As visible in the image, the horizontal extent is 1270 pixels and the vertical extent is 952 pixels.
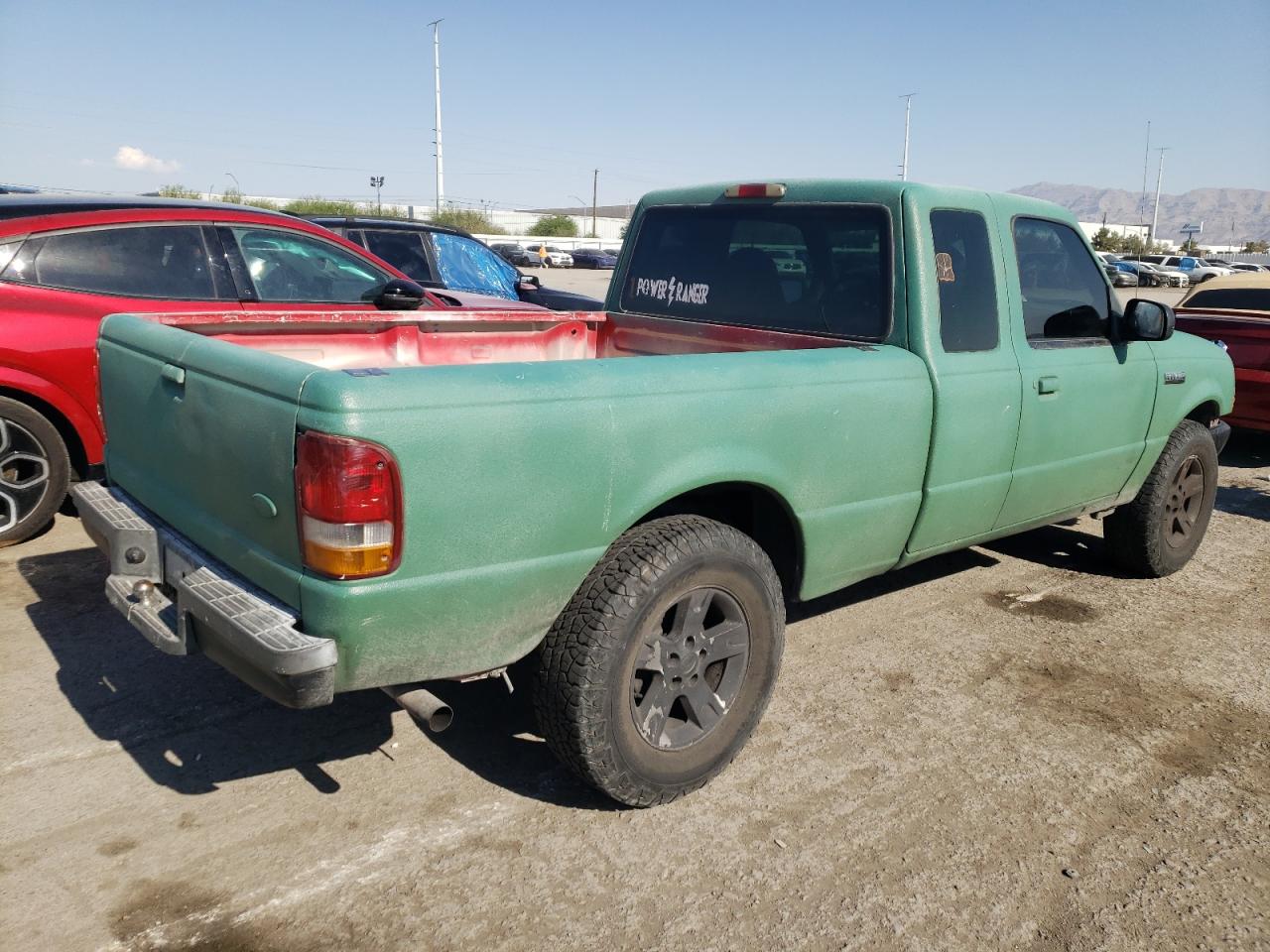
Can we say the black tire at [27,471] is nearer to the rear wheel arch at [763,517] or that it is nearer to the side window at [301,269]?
the side window at [301,269]

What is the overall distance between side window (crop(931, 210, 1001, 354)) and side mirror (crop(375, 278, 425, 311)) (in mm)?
2987

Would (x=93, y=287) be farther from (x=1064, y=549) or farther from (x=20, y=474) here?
(x=1064, y=549)

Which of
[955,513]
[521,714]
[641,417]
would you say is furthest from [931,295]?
[521,714]

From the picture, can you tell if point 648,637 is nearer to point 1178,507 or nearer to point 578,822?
point 578,822

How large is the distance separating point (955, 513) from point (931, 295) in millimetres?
844

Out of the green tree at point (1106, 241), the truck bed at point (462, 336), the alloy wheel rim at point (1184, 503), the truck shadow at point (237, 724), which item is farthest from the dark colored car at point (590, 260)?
the truck shadow at point (237, 724)

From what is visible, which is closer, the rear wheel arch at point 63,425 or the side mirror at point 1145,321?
the side mirror at point 1145,321

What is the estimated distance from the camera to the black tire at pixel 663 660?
110 inches

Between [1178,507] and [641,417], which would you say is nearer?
[641,417]

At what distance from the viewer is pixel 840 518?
345 cm

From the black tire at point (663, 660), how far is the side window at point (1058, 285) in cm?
187

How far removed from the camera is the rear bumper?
2402 millimetres

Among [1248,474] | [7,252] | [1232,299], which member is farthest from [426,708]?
[1232,299]

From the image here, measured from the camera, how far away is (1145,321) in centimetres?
441
